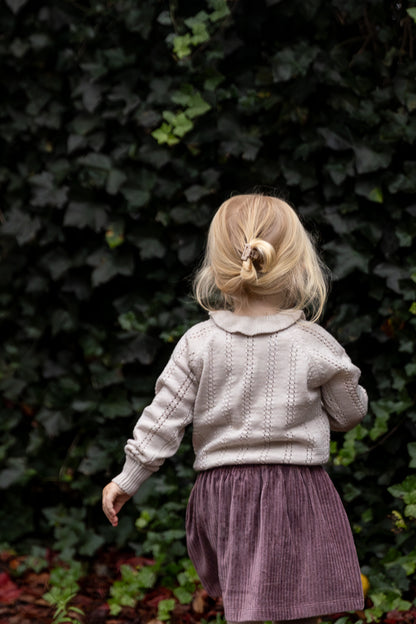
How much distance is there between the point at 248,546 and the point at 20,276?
1.95 metres

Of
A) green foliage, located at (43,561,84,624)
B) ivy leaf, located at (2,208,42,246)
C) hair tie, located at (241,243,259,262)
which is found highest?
hair tie, located at (241,243,259,262)

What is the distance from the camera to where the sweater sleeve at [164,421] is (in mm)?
2131

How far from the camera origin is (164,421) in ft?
6.99

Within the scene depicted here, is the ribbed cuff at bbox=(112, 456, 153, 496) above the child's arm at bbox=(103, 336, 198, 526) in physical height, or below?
below

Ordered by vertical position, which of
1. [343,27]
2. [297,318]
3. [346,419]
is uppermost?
[343,27]

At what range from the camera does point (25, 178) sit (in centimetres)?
352

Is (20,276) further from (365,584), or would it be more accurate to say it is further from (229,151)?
(365,584)

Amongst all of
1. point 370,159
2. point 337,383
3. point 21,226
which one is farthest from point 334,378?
point 21,226

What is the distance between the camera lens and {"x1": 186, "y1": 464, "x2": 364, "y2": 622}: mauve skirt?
201 centimetres

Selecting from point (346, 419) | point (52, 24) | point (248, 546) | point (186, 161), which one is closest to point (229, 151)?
point (186, 161)

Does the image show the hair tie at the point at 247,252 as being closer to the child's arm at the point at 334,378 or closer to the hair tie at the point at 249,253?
the hair tie at the point at 249,253

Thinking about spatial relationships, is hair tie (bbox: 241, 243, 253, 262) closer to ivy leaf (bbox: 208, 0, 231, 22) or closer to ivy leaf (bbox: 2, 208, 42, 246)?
ivy leaf (bbox: 208, 0, 231, 22)

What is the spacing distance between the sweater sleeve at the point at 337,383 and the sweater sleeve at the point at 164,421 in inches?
13.4

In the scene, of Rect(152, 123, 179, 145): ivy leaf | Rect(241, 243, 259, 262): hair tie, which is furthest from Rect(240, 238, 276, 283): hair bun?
Rect(152, 123, 179, 145): ivy leaf
